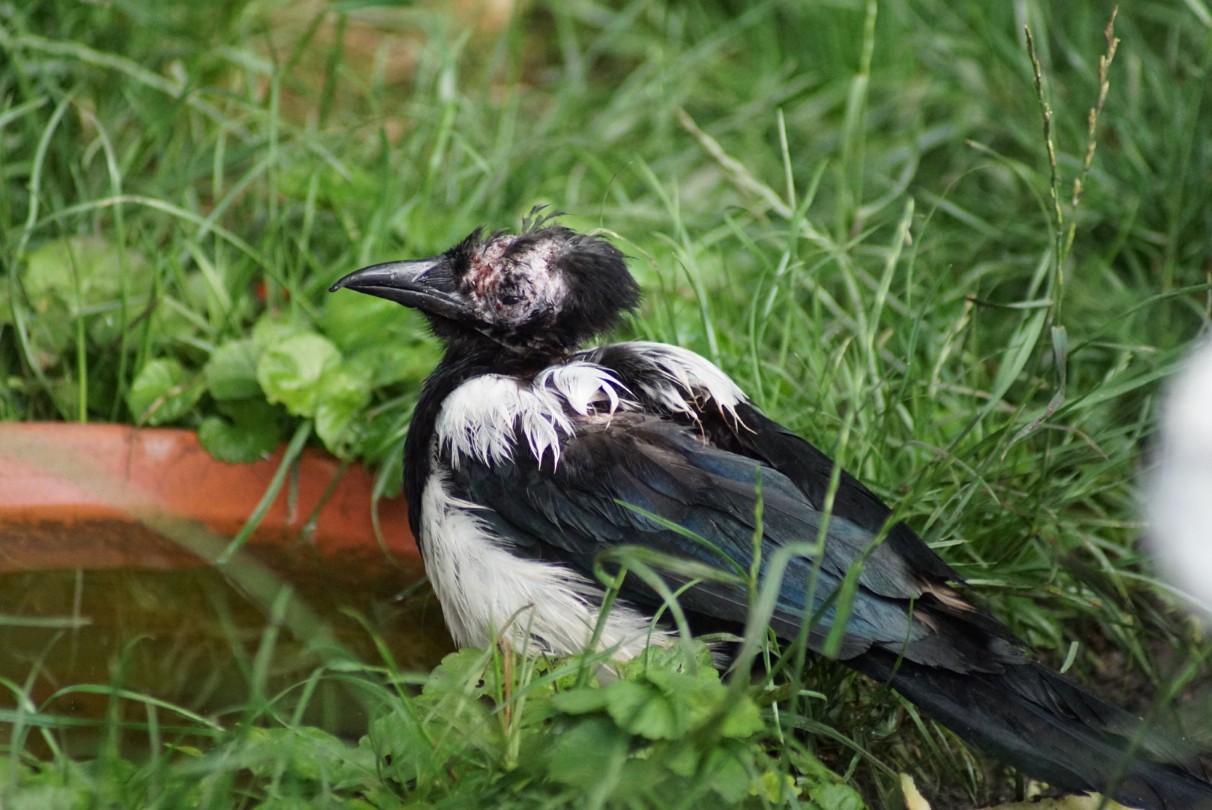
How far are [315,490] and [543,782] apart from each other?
1.32 m

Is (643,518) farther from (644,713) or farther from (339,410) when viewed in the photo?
(339,410)

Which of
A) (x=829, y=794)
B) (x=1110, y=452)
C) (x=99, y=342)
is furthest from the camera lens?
(x=99, y=342)

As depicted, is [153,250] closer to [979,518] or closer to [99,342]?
[99,342]

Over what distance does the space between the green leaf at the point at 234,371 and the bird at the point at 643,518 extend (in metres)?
0.49

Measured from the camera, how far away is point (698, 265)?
10.7 feet

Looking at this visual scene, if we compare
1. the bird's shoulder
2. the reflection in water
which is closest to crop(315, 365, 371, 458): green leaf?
the reflection in water

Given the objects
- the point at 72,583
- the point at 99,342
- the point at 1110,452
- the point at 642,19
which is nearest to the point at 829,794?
the point at 1110,452

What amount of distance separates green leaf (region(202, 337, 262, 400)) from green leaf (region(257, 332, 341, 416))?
4 centimetres

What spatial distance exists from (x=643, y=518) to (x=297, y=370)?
1.06 metres

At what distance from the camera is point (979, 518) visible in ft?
8.49

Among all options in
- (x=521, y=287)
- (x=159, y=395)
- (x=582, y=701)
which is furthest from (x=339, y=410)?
(x=582, y=701)

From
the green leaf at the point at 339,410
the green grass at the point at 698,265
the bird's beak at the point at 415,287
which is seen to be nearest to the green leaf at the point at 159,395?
the green grass at the point at 698,265

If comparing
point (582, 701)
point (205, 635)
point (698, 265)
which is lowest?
point (205, 635)

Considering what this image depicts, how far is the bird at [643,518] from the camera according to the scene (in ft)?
6.40
